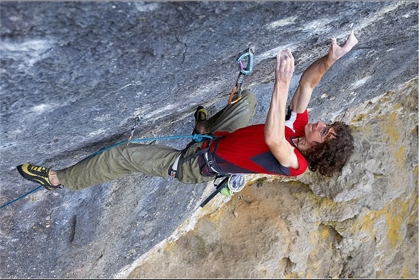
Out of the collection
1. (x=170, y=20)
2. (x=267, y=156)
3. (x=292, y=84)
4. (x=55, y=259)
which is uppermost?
(x=170, y=20)

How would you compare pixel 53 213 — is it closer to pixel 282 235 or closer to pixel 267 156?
pixel 267 156

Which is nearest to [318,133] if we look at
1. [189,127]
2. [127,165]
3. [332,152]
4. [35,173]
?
[332,152]

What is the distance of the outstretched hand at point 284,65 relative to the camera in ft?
7.00

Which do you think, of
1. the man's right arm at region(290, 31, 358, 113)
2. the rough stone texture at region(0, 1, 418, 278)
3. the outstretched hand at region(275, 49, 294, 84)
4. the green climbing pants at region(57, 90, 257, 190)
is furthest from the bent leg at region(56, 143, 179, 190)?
the outstretched hand at region(275, 49, 294, 84)

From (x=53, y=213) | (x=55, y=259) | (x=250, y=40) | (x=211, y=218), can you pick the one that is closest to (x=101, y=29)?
(x=250, y=40)

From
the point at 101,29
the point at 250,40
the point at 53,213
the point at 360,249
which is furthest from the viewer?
the point at 360,249

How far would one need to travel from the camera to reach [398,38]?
3818 millimetres

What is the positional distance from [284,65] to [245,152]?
0.77m

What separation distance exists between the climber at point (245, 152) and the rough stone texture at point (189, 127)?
0.19 metres

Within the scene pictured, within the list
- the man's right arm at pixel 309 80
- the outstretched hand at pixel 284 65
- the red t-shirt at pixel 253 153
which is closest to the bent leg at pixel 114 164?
the red t-shirt at pixel 253 153

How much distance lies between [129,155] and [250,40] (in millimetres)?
1216

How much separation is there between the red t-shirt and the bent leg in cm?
46

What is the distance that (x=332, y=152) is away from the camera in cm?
271

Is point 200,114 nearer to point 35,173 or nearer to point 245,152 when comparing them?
point 245,152
